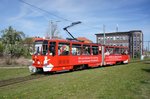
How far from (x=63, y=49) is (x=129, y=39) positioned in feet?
248

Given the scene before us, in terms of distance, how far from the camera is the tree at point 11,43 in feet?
105

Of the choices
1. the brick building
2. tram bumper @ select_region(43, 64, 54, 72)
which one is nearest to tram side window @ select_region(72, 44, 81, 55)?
tram bumper @ select_region(43, 64, 54, 72)

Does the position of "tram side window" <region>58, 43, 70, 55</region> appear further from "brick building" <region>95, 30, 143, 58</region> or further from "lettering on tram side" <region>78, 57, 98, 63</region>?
"brick building" <region>95, 30, 143, 58</region>

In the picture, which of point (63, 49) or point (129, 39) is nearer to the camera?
point (63, 49)

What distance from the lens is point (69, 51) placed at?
751 inches

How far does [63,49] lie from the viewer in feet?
59.8

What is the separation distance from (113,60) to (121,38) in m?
65.6

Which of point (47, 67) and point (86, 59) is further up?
point (86, 59)

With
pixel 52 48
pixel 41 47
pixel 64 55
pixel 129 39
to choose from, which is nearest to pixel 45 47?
pixel 41 47

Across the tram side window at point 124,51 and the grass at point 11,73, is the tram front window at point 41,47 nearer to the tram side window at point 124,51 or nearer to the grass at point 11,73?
the grass at point 11,73

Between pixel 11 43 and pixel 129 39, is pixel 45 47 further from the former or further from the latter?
pixel 129 39

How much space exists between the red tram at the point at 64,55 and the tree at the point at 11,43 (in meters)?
12.4

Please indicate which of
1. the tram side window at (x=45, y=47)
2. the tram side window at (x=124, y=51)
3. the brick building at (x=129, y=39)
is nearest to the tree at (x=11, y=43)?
the tram side window at (x=45, y=47)

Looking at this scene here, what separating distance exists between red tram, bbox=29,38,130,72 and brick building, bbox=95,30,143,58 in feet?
210
